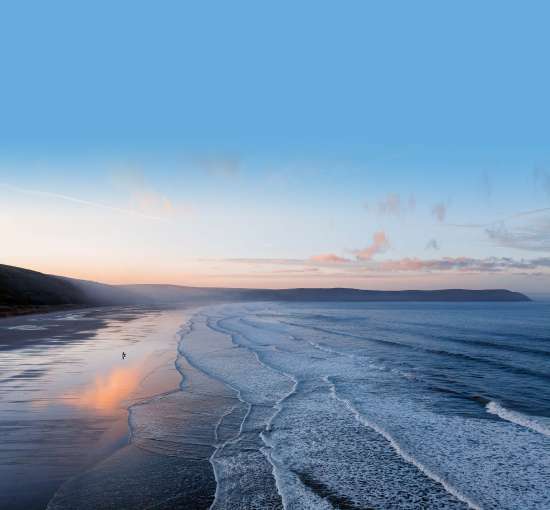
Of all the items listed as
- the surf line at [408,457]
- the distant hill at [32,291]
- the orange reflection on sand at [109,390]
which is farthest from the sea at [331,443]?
the distant hill at [32,291]

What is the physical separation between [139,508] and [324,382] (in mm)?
12673

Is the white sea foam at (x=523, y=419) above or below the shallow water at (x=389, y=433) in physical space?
below

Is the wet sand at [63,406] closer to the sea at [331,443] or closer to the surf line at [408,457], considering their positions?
the sea at [331,443]

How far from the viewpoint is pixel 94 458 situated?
9.48 m

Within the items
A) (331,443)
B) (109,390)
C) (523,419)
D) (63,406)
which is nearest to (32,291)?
(109,390)

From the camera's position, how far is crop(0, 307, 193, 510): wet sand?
27.8 ft

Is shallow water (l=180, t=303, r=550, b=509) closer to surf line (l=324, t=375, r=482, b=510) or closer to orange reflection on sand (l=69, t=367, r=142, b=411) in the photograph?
surf line (l=324, t=375, r=482, b=510)

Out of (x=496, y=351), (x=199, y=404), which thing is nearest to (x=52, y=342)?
(x=199, y=404)

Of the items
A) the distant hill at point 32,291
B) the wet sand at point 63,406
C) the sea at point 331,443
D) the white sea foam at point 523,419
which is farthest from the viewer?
the distant hill at point 32,291

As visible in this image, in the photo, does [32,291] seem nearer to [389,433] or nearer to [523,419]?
[389,433]

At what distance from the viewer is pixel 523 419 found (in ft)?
44.4

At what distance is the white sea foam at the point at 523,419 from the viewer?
12.6m

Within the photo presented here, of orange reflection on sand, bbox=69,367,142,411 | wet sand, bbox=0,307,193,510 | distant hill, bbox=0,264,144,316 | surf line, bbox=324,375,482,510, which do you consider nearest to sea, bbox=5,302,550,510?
surf line, bbox=324,375,482,510

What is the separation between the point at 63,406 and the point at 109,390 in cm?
280
